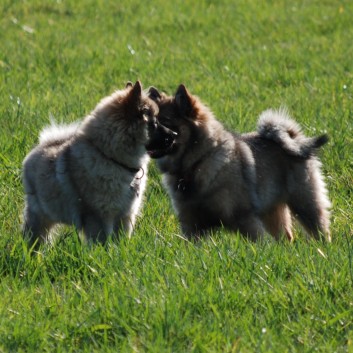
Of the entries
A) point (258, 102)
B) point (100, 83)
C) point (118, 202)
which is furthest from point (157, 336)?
point (100, 83)

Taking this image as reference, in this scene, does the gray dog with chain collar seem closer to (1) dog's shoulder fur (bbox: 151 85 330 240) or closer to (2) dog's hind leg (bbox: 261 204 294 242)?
(1) dog's shoulder fur (bbox: 151 85 330 240)

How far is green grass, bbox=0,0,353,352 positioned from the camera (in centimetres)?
469

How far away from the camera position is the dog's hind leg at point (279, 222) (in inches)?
285

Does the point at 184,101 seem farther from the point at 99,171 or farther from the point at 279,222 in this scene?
the point at 279,222

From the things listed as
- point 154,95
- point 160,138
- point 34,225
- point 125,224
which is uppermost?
point 154,95

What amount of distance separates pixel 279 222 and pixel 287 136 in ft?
2.29

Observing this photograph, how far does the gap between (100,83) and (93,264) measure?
5.78 metres

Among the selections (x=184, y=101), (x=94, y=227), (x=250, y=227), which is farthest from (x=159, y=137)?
(x=250, y=227)

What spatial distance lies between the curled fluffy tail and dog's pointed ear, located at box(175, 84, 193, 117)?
66 centimetres

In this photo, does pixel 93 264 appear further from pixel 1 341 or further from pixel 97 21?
pixel 97 21

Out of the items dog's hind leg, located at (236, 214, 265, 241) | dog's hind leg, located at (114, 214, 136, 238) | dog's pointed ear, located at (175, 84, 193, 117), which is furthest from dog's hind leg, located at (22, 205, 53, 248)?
dog's hind leg, located at (236, 214, 265, 241)

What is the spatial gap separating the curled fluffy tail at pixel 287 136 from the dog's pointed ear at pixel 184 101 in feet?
A: 2.18

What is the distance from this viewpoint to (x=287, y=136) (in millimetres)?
7066

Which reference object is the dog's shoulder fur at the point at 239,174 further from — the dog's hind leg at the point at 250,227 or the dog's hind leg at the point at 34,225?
the dog's hind leg at the point at 34,225
